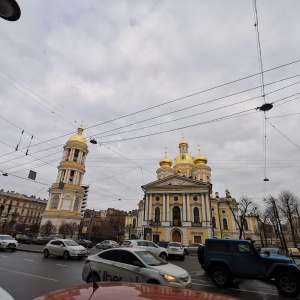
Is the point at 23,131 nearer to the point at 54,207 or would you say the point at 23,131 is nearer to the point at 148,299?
the point at 148,299

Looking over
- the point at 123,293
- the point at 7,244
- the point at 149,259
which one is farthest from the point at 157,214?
the point at 123,293

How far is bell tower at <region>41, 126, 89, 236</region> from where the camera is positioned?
52.1m

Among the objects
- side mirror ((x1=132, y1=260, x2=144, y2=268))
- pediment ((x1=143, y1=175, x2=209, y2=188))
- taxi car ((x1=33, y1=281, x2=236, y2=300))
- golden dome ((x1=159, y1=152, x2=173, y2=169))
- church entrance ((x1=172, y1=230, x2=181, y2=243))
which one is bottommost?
side mirror ((x1=132, y1=260, x2=144, y2=268))

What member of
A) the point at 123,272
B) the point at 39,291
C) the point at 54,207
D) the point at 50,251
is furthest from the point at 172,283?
the point at 54,207

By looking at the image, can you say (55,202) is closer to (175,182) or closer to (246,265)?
(175,182)

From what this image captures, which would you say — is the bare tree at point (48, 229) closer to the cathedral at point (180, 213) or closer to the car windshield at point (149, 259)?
the cathedral at point (180, 213)

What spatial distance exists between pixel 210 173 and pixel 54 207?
4470cm

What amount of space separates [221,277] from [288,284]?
2.45 meters

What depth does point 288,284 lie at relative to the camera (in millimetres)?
Answer: 8164

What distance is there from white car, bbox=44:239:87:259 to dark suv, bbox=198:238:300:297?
11.6 metres

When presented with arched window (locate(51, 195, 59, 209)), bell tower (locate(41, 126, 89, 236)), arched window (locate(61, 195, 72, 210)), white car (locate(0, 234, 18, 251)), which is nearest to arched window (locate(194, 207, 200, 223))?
bell tower (locate(41, 126, 89, 236))

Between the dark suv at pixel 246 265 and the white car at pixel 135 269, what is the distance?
282 centimetres

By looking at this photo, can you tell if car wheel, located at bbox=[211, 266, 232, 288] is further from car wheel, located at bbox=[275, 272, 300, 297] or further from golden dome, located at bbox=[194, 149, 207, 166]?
golden dome, located at bbox=[194, 149, 207, 166]

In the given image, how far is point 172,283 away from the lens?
6.38 m
